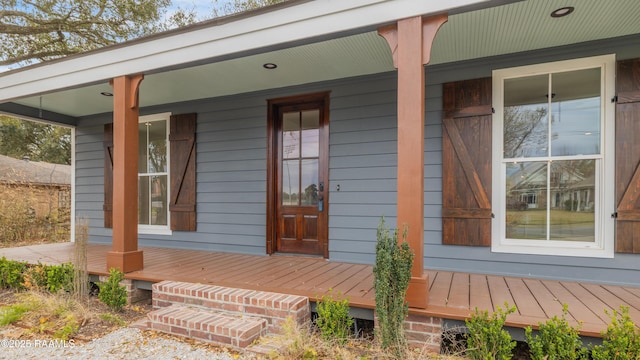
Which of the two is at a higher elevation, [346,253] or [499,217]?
[499,217]

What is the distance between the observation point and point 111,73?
358 cm

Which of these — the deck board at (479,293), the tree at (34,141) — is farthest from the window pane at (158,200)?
the tree at (34,141)

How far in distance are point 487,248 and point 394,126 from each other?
1652mm

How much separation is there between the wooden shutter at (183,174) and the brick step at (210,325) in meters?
2.23

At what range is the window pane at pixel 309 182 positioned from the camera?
167 inches

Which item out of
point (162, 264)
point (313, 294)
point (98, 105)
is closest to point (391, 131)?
point (313, 294)

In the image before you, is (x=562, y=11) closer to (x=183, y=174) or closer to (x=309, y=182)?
(x=309, y=182)

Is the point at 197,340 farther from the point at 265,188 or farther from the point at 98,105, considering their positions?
the point at 98,105

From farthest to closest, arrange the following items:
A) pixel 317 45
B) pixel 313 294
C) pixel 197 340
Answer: pixel 317 45 → pixel 313 294 → pixel 197 340

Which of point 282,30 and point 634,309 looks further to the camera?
point 282,30

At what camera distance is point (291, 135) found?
442cm

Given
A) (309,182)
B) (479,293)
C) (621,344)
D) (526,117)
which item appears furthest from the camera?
(309,182)

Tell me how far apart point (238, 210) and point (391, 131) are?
238 cm

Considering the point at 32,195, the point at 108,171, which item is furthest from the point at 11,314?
the point at 32,195
